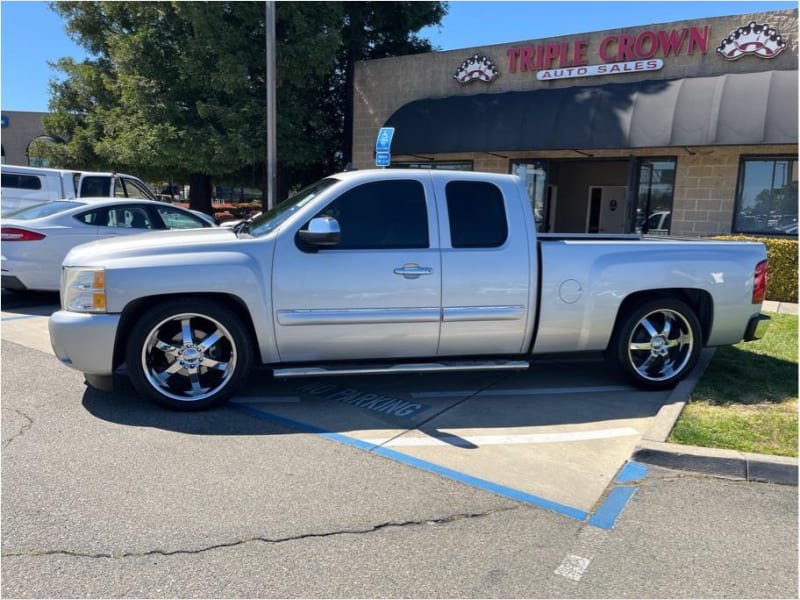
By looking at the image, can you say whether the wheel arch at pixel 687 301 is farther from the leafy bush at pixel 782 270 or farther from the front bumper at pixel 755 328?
the leafy bush at pixel 782 270

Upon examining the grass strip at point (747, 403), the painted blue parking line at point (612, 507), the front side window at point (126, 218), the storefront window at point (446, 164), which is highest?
the storefront window at point (446, 164)

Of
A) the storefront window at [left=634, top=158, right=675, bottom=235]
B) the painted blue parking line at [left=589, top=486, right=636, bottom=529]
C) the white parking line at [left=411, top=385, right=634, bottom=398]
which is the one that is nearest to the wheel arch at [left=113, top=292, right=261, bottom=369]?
the white parking line at [left=411, top=385, right=634, bottom=398]

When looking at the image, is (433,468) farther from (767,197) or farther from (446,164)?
(446,164)

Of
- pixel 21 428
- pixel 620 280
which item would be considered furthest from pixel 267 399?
pixel 620 280

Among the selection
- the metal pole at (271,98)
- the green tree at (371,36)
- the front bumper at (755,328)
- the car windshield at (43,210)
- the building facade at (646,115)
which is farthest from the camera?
the green tree at (371,36)

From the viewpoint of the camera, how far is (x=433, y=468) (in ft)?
→ 13.3

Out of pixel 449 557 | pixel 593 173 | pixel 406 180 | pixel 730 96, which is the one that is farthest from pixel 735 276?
pixel 593 173

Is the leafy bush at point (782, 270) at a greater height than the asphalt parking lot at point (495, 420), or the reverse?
the leafy bush at point (782, 270)

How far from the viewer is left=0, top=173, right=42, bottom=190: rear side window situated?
1217cm

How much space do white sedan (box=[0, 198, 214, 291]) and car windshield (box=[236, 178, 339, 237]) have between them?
176 inches

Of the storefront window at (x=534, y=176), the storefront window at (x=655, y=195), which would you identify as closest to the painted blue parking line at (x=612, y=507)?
the storefront window at (x=655, y=195)

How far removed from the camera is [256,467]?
3.99m

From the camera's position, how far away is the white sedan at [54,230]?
27.9 feet

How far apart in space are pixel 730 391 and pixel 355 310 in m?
3.41
